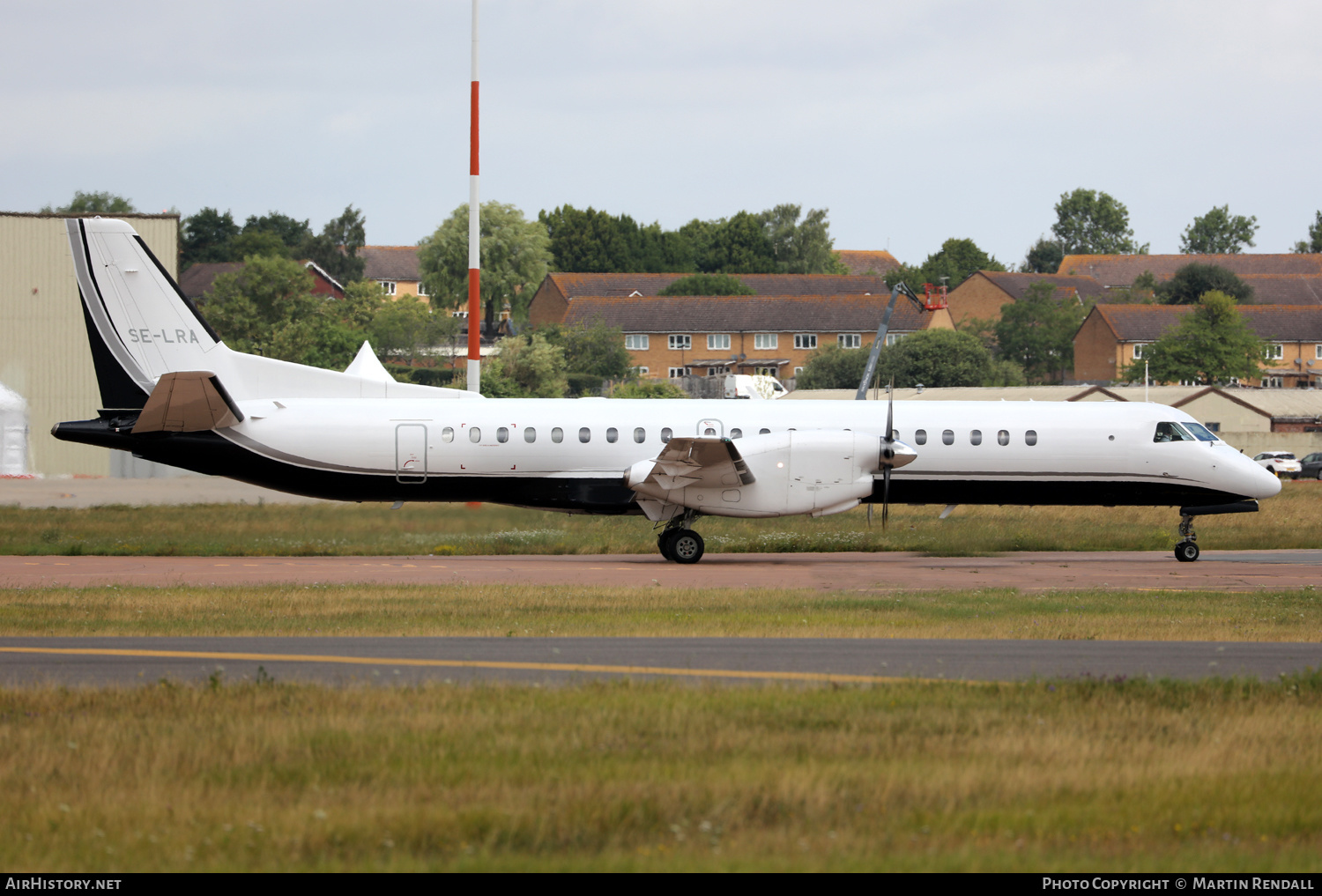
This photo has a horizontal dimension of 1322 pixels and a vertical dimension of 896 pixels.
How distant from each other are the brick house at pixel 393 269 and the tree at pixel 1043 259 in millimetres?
88987

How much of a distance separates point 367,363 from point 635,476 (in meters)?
8.72

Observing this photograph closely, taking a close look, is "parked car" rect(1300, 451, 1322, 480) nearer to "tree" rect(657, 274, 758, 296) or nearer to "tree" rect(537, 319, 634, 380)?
"tree" rect(537, 319, 634, 380)

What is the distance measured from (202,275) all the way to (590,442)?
99.3m

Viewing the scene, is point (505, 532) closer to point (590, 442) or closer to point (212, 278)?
point (590, 442)

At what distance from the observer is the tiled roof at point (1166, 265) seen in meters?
153

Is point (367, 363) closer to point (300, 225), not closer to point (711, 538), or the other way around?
point (711, 538)

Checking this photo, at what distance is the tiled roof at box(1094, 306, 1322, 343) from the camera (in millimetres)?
104062

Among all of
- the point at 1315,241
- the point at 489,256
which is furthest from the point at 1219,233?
the point at 489,256

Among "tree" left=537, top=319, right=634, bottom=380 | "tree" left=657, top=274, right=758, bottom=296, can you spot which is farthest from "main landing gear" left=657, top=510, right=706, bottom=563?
"tree" left=657, top=274, right=758, bottom=296

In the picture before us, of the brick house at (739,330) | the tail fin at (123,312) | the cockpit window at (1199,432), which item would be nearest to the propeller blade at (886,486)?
the cockpit window at (1199,432)

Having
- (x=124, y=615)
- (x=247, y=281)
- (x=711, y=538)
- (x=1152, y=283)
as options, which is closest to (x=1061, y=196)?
(x=1152, y=283)

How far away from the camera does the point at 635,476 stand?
25.8 m

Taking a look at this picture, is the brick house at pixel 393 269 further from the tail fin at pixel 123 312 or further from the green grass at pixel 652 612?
the green grass at pixel 652 612

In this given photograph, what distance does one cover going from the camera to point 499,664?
44.6ft
